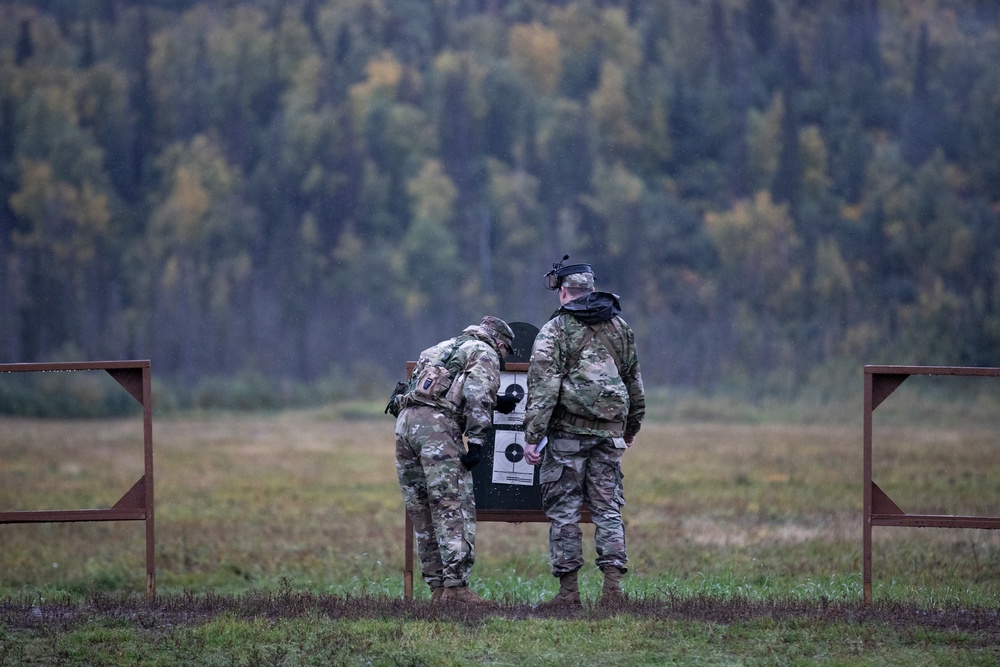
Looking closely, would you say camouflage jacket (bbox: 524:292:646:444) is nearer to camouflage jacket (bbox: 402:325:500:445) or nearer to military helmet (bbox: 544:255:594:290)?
military helmet (bbox: 544:255:594:290)

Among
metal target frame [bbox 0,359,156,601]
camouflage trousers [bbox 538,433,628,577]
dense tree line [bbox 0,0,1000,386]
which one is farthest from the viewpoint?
dense tree line [bbox 0,0,1000,386]

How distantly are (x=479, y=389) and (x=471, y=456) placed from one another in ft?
1.51

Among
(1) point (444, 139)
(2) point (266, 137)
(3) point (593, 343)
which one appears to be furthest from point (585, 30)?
(3) point (593, 343)

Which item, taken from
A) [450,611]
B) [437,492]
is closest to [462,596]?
[450,611]

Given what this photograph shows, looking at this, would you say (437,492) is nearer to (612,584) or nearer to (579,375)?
(579,375)

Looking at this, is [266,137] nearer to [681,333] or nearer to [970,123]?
[681,333]

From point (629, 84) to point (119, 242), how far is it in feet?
75.7

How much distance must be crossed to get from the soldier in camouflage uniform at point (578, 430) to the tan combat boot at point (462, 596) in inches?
21.0

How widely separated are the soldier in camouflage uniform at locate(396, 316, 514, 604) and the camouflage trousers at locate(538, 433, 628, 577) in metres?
0.53

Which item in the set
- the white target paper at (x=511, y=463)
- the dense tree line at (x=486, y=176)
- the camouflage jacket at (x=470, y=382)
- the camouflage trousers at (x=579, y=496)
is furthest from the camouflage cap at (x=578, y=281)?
the dense tree line at (x=486, y=176)

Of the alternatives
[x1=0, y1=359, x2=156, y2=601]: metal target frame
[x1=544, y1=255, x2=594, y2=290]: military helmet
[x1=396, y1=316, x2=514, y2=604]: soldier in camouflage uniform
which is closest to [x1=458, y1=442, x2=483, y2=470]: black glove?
[x1=396, y1=316, x2=514, y2=604]: soldier in camouflage uniform

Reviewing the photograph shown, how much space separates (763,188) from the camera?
169 feet

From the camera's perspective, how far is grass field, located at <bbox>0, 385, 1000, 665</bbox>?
6.89 meters

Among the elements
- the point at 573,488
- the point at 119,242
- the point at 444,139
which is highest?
the point at 444,139
